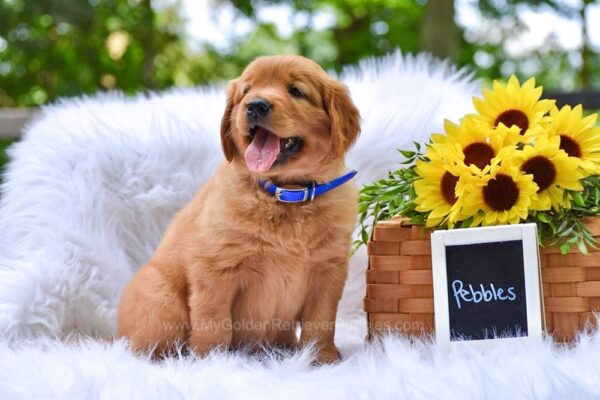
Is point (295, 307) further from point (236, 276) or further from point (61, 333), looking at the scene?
point (61, 333)

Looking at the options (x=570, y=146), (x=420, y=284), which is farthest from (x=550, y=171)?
(x=420, y=284)

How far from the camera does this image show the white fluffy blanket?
1362 millimetres

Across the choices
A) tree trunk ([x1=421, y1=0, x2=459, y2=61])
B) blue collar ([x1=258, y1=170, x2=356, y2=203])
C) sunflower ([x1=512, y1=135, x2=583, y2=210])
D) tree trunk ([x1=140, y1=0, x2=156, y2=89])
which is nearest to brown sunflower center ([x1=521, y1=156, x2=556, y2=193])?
sunflower ([x1=512, y1=135, x2=583, y2=210])

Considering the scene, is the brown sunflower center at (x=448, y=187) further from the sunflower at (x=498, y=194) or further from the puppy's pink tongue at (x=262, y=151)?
the puppy's pink tongue at (x=262, y=151)

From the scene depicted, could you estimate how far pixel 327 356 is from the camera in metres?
1.82

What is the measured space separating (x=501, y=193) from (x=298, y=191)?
1.65 ft

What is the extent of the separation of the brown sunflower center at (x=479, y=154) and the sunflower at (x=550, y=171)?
0.08 metres

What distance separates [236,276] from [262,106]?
0.44m

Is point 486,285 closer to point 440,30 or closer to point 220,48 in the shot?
point 440,30

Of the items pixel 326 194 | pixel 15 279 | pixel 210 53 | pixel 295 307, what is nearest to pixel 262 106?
pixel 326 194

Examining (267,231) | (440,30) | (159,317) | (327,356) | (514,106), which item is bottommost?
(327,356)

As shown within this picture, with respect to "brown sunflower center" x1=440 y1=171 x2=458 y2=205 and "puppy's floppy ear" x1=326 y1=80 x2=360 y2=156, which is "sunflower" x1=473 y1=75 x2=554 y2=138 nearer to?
"brown sunflower center" x1=440 y1=171 x2=458 y2=205

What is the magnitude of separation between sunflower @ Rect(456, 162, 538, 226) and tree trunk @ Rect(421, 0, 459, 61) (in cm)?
321

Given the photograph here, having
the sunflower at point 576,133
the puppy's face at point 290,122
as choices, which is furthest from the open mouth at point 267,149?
the sunflower at point 576,133
